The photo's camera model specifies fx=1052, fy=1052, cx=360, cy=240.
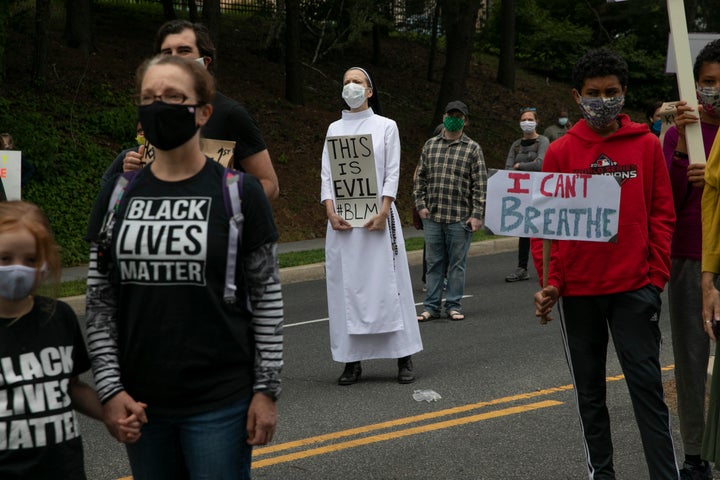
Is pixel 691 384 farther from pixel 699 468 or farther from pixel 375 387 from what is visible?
pixel 375 387

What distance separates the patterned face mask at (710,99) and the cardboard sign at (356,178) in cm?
310

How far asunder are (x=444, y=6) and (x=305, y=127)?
5062 millimetres

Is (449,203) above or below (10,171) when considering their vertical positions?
below

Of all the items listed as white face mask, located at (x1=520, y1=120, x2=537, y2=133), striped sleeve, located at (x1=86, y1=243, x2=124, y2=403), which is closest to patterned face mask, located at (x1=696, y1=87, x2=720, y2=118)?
striped sleeve, located at (x1=86, y1=243, x2=124, y2=403)

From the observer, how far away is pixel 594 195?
460cm

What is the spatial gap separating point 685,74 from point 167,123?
8.61 feet

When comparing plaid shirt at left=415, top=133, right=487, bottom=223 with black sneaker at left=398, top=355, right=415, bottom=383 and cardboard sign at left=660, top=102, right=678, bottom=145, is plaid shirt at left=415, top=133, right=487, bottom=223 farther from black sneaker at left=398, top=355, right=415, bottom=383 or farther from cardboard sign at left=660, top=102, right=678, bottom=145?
cardboard sign at left=660, top=102, right=678, bottom=145

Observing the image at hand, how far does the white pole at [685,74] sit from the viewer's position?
4719 millimetres

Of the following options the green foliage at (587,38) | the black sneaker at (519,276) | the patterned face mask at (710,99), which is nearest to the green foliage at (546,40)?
the green foliage at (587,38)

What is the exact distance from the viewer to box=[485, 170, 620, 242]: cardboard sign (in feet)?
15.0

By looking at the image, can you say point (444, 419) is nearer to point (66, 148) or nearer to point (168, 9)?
point (66, 148)

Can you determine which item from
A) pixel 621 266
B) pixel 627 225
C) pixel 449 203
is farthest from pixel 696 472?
pixel 449 203

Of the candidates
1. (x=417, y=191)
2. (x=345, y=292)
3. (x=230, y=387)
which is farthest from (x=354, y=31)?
(x=230, y=387)

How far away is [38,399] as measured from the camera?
10.1 feet
